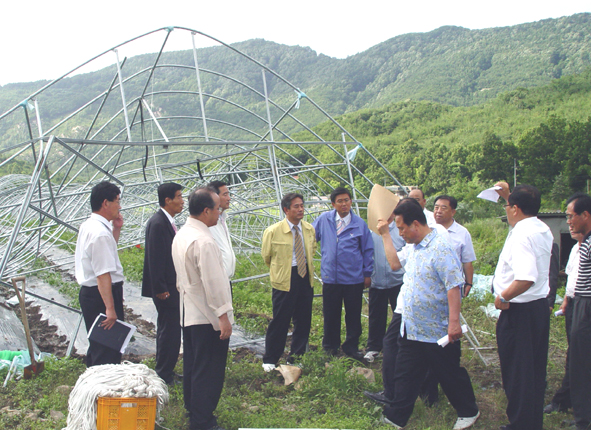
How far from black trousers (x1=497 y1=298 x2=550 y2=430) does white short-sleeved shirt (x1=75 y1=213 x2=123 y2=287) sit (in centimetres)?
315

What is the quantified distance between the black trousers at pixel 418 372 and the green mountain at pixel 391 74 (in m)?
39.7

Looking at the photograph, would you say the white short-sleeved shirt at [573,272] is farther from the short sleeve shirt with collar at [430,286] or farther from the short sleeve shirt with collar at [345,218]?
the short sleeve shirt with collar at [345,218]

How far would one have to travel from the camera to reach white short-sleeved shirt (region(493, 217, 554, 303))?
3.52 m

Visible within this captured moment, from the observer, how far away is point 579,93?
44.1 metres

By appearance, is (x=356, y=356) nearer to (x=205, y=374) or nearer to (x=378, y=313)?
(x=378, y=313)

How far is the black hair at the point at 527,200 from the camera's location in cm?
372

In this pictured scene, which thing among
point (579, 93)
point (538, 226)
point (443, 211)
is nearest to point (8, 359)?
point (443, 211)

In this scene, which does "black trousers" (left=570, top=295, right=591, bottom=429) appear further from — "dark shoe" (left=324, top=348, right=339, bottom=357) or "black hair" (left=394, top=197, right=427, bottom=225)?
"dark shoe" (left=324, top=348, right=339, bottom=357)

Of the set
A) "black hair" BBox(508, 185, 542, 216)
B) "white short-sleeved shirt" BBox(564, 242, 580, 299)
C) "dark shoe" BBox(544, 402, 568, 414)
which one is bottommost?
"dark shoe" BBox(544, 402, 568, 414)

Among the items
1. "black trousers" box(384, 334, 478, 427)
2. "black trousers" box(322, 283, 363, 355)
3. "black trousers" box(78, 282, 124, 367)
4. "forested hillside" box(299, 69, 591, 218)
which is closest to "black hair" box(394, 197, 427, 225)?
"black trousers" box(384, 334, 478, 427)

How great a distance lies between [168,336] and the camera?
4.72m

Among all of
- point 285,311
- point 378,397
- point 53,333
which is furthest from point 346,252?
point 53,333

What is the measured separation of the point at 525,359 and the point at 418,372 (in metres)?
0.77

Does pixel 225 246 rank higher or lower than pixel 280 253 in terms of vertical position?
higher
